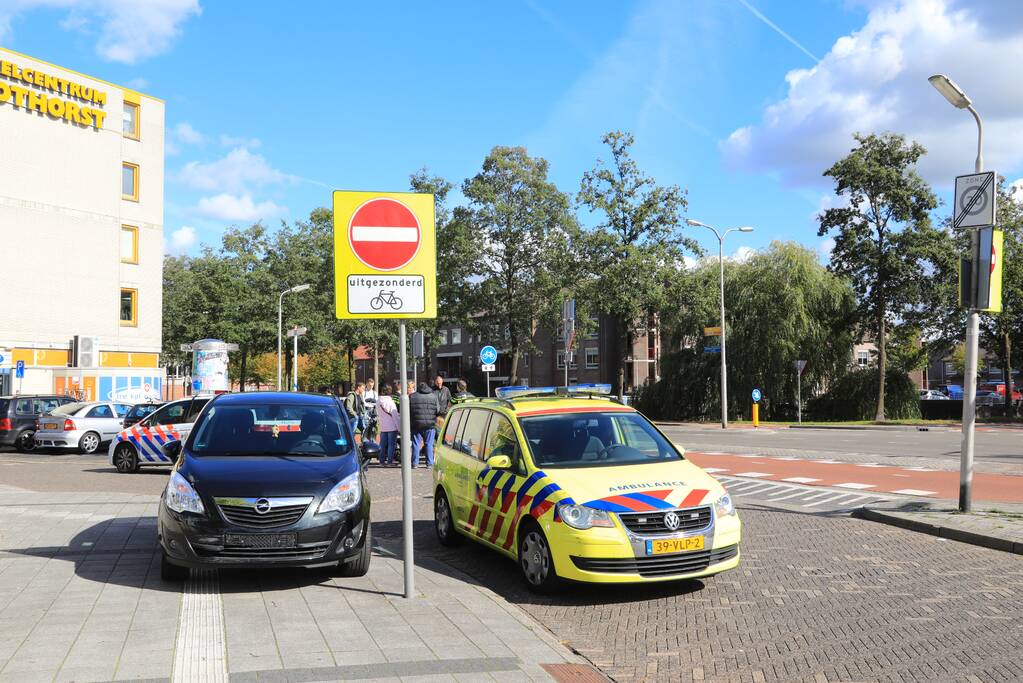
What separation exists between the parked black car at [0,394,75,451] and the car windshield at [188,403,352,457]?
19.7 metres

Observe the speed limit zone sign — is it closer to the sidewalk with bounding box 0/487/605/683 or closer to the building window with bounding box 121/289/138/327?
the sidewalk with bounding box 0/487/605/683

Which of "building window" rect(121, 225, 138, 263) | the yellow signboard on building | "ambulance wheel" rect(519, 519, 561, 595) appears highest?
"building window" rect(121, 225, 138, 263)

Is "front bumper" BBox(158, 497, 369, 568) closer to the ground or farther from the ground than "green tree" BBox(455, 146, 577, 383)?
closer to the ground

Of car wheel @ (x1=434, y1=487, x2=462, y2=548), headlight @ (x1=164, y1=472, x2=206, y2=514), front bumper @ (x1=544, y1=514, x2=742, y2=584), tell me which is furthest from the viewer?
car wheel @ (x1=434, y1=487, x2=462, y2=548)

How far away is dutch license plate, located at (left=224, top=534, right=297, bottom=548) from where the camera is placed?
22.7 ft

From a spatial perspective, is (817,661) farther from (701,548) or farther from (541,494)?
(541,494)

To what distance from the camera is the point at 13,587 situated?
7254 millimetres

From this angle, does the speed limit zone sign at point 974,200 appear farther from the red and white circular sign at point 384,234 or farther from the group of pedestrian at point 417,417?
the group of pedestrian at point 417,417

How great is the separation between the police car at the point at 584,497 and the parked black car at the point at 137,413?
51.8 feet

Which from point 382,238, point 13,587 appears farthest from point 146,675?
point 382,238

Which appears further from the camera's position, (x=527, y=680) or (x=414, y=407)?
(x=414, y=407)

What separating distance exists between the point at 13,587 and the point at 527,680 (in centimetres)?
463

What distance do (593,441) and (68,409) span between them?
21885mm

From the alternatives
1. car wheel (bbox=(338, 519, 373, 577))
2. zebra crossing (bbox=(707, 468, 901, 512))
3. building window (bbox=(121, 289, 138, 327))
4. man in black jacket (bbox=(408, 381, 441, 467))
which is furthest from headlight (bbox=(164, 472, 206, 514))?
building window (bbox=(121, 289, 138, 327))
